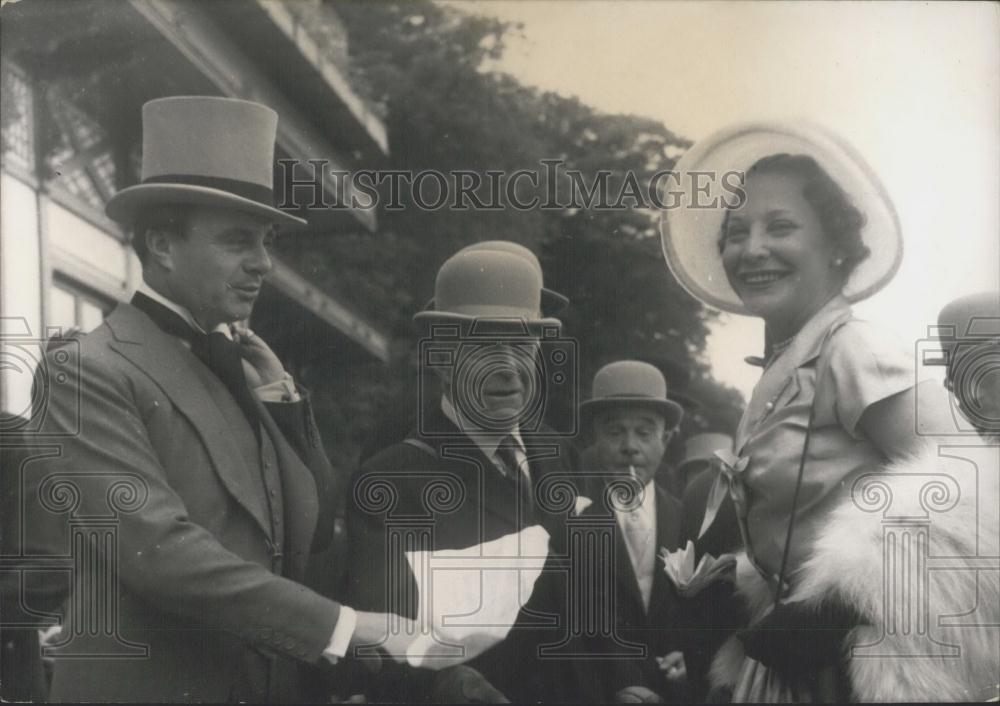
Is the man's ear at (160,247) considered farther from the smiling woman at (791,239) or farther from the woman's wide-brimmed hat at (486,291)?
the smiling woman at (791,239)

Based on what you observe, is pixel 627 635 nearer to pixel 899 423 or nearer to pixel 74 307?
pixel 899 423

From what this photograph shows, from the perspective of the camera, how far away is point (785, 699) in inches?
129

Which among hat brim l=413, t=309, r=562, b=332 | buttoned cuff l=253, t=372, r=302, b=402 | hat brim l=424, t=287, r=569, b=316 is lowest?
buttoned cuff l=253, t=372, r=302, b=402

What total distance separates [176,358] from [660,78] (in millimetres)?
1485

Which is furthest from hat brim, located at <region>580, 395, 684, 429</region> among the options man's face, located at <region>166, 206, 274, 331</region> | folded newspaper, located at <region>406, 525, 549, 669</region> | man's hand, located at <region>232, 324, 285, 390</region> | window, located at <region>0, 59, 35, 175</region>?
window, located at <region>0, 59, 35, 175</region>

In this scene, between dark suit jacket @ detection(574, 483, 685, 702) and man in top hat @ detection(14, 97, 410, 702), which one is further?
dark suit jacket @ detection(574, 483, 685, 702)

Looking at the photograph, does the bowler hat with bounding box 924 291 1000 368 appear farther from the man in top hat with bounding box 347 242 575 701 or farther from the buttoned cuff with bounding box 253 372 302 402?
the buttoned cuff with bounding box 253 372 302 402

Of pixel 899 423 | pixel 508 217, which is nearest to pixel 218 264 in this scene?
pixel 508 217

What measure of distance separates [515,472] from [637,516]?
346 millimetres

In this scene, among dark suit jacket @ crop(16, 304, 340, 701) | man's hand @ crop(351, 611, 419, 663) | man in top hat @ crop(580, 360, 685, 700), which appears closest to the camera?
dark suit jacket @ crop(16, 304, 340, 701)

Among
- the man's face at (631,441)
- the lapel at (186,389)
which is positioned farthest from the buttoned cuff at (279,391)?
the man's face at (631,441)

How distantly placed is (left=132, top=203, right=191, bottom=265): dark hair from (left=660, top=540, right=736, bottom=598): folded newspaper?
1.53m

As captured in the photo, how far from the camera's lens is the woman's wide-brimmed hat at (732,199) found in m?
3.39

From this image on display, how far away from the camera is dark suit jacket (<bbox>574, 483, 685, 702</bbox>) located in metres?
3.32
